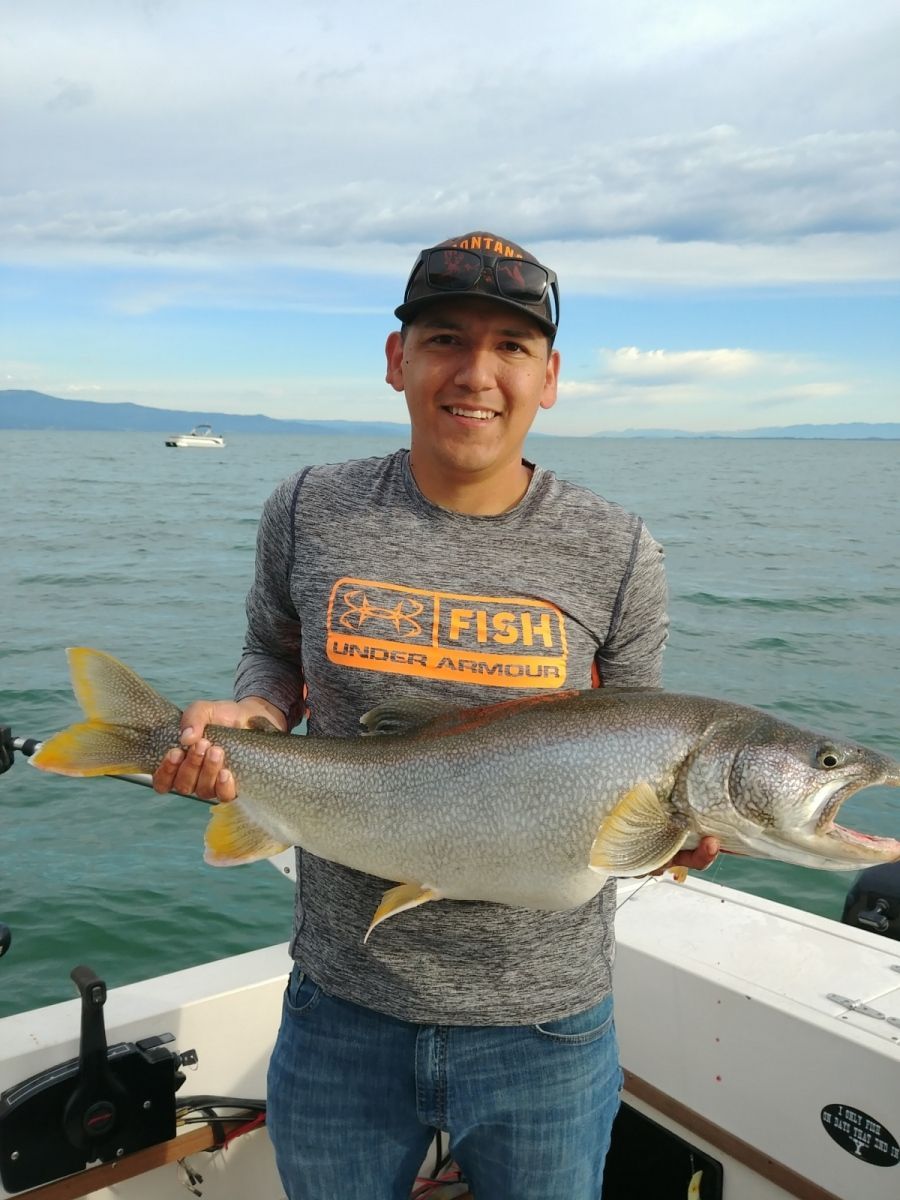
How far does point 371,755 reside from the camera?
2771 millimetres

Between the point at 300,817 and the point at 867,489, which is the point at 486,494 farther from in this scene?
the point at 867,489

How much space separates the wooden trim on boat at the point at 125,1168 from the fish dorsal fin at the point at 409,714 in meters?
2.05

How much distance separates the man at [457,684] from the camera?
2686 mm

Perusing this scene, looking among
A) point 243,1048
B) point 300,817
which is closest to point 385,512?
point 300,817

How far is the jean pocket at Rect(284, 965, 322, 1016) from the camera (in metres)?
2.82

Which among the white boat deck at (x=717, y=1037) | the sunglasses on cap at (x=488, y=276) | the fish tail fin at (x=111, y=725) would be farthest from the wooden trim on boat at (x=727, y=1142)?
the sunglasses on cap at (x=488, y=276)

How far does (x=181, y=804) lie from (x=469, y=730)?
26.6 feet

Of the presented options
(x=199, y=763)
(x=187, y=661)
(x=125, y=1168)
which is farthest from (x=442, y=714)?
(x=187, y=661)

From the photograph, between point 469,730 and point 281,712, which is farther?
point 281,712

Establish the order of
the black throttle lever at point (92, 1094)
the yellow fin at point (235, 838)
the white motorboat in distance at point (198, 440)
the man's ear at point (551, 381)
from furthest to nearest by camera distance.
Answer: the white motorboat in distance at point (198, 440)
the black throttle lever at point (92, 1094)
the man's ear at point (551, 381)
the yellow fin at point (235, 838)

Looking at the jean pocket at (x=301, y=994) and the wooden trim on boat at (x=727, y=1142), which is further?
the wooden trim on boat at (x=727, y=1142)

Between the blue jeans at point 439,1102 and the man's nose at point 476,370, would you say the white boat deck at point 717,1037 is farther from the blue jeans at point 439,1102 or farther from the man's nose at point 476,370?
the man's nose at point 476,370

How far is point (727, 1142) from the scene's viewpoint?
397 centimetres

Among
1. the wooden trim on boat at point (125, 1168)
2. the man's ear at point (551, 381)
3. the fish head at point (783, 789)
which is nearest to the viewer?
the fish head at point (783, 789)
